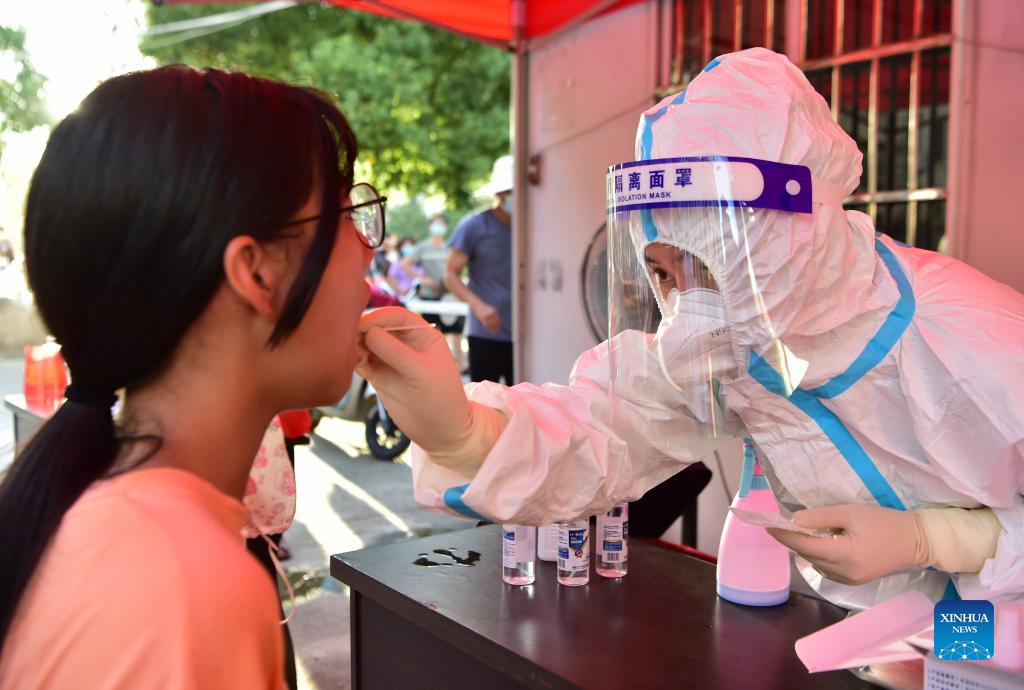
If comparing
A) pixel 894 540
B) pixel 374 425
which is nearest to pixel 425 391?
pixel 894 540

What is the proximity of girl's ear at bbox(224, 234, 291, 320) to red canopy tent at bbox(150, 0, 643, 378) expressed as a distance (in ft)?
8.65

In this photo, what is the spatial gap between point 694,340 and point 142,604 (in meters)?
0.83

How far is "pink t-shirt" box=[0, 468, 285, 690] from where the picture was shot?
57cm

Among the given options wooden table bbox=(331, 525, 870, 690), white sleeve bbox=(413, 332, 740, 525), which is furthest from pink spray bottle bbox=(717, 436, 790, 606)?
white sleeve bbox=(413, 332, 740, 525)

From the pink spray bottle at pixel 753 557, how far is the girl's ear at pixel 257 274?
89 cm

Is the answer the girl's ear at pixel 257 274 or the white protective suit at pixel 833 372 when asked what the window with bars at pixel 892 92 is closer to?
the white protective suit at pixel 833 372

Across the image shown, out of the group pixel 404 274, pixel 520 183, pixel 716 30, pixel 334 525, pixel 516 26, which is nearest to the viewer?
pixel 716 30

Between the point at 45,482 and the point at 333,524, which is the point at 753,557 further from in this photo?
the point at 333,524

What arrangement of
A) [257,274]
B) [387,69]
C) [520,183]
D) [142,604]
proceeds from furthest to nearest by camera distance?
[387,69], [520,183], [257,274], [142,604]

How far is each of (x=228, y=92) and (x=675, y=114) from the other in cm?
63

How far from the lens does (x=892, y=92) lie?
2.43m

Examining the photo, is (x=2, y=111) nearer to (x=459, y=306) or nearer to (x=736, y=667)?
(x=459, y=306)

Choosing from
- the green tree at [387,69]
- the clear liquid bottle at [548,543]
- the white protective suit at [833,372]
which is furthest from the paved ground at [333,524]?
the green tree at [387,69]

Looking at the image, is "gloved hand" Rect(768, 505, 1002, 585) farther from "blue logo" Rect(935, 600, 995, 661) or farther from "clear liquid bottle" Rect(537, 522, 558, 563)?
"clear liquid bottle" Rect(537, 522, 558, 563)
